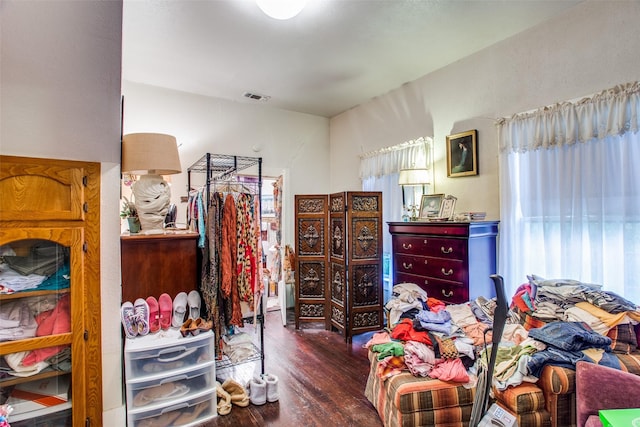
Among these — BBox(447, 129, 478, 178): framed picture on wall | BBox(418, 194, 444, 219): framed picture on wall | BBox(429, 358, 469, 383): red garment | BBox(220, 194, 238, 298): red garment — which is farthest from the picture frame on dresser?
BBox(220, 194, 238, 298): red garment

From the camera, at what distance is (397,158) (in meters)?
3.92

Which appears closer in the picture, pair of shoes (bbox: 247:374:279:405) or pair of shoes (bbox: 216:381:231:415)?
pair of shoes (bbox: 216:381:231:415)

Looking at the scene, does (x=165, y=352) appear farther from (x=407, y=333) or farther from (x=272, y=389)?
(x=407, y=333)

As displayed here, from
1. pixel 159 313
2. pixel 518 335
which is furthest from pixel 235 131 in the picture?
pixel 518 335

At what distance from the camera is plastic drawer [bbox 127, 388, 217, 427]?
1949 millimetres

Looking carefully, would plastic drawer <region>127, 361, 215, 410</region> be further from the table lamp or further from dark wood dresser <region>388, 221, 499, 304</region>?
dark wood dresser <region>388, 221, 499, 304</region>

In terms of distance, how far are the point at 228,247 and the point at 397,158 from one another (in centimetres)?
239

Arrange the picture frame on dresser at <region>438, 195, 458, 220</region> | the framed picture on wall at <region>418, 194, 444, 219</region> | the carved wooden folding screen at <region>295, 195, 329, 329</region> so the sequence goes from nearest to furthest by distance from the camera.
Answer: the picture frame on dresser at <region>438, 195, 458, 220</region>
the framed picture on wall at <region>418, 194, 444, 219</region>
the carved wooden folding screen at <region>295, 195, 329, 329</region>

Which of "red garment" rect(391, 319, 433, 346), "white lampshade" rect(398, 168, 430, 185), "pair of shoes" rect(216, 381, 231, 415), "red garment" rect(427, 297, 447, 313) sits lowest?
"pair of shoes" rect(216, 381, 231, 415)

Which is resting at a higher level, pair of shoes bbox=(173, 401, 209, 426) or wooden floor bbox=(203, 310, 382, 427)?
pair of shoes bbox=(173, 401, 209, 426)

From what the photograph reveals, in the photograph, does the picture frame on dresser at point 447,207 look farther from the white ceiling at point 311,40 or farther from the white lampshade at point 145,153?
the white lampshade at point 145,153

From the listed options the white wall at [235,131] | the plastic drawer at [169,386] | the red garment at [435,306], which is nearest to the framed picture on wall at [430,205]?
the red garment at [435,306]

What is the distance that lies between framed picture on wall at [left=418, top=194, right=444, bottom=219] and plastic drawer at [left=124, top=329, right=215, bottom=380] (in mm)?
2303

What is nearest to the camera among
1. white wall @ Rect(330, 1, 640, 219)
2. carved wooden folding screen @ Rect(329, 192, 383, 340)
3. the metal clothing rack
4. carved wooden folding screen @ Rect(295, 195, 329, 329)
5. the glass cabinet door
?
the glass cabinet door
